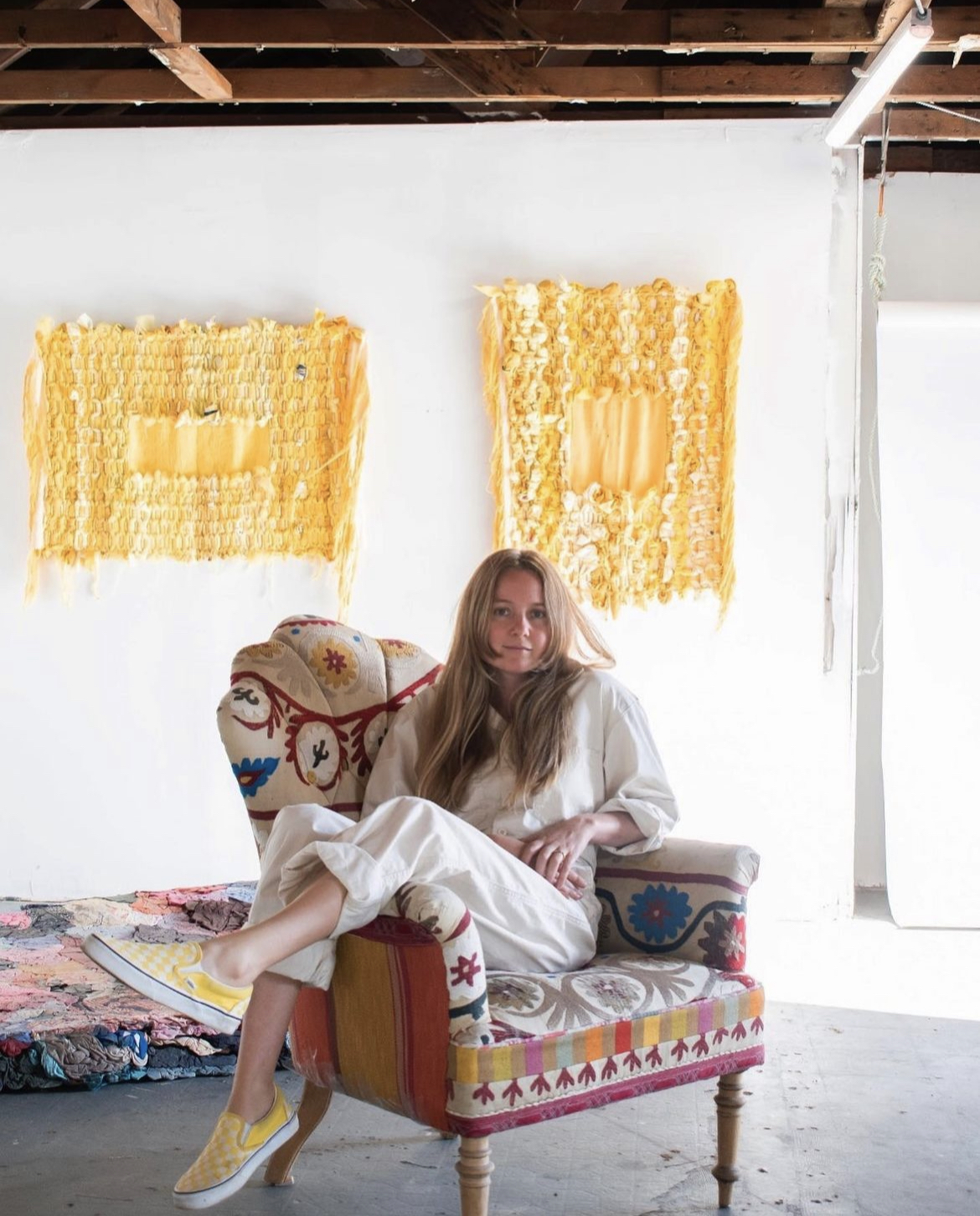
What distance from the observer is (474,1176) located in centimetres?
192

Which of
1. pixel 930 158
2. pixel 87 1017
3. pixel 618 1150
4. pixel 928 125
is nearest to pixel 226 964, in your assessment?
pixel 618 1150

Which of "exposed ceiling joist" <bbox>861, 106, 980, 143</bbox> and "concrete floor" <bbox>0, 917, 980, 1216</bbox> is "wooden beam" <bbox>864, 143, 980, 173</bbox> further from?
"concrete floor" <bbox>0, 917, 980, 1216</bbox>

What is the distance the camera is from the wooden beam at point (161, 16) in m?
3.45

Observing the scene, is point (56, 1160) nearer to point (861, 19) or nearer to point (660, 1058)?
point (660, 1058)

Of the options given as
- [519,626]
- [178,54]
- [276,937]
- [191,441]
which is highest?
[178,54]

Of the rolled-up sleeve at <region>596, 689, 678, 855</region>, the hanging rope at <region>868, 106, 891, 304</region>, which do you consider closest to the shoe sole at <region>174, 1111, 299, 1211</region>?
the rolled-up sleeve at <region>596, 689, 678, 855</region>

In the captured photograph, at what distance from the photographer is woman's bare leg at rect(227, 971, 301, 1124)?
6.64 ft

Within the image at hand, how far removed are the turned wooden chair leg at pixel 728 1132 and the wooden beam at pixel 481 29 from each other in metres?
2.75

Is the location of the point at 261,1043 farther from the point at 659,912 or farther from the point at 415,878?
the point at 659,912

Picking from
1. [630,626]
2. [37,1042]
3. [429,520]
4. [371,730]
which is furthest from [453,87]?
[37,1042]

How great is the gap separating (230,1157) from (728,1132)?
815 mm

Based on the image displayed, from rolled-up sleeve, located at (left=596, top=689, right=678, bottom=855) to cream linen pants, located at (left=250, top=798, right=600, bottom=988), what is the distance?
0.20 metres

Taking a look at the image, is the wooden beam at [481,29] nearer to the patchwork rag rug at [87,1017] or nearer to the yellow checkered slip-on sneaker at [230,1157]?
the patchwork rag rug at [87,1017]

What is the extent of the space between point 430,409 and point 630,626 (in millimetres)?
915
